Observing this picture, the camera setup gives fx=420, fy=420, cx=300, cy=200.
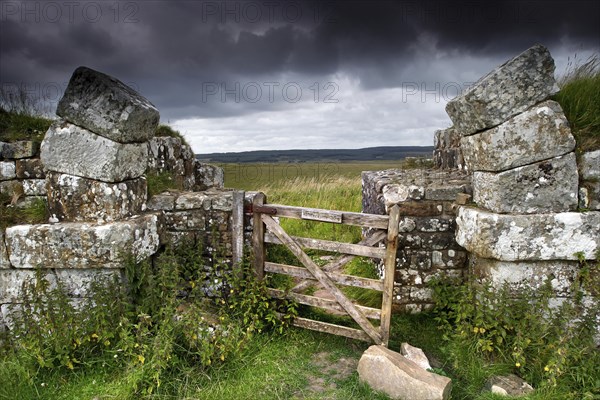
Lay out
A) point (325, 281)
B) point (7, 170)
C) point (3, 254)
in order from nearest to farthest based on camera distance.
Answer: point (3, 254) → point (325, 281) → point (7, 170)

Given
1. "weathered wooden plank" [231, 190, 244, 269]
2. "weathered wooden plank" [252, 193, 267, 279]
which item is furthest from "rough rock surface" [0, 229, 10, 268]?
"weathered wooden plank" [252, 193, 267, 279]

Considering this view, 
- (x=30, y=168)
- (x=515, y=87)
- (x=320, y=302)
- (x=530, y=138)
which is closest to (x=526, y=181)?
(x=530, y=138)

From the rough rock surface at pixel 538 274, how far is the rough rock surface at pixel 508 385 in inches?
31.3

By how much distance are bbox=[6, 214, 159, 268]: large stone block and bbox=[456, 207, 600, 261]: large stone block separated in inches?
135

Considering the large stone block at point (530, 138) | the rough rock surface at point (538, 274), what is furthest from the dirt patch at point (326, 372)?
the large stone block at point (530, 138)

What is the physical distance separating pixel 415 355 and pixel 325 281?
1.13m

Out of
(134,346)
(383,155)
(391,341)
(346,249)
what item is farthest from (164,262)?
(383,155)

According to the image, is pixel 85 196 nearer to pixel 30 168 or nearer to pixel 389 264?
pixel 30 168

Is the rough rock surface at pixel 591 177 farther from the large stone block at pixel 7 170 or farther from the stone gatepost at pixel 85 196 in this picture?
the large stone block at pixel 7 170

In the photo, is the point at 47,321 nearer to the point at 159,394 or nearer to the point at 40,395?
the point at 40,395

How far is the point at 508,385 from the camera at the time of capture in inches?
141

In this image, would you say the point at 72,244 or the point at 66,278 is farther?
the point at 66,278

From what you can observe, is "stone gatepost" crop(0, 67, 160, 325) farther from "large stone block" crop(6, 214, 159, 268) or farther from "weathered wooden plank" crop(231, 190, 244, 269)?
"weathered wooden plank" crop(231, 190, 244, 269)

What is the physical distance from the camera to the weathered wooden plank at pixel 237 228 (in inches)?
183
